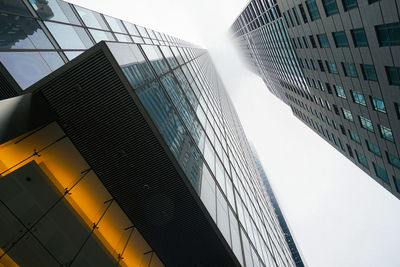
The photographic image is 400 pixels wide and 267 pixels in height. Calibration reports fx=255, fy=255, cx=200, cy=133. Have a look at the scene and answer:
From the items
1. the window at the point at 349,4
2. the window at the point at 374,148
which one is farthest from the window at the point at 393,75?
the window at the point at 374,148

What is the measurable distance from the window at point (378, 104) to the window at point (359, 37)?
5315 mm

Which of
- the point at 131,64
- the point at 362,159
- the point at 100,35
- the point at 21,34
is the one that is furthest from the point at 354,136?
the point at 21,34

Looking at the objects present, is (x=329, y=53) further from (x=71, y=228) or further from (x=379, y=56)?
(x=71, y=228)

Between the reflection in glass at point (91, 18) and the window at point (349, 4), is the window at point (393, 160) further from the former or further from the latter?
the reflection in glass at point (91, 18)

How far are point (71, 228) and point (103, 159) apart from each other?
2.33 m

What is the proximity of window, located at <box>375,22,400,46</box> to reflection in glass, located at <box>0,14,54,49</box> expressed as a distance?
20.3m

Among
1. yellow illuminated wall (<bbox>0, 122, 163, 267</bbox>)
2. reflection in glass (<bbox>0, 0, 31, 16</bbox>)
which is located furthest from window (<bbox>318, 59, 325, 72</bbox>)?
reflection in glass (<bbox>0, 0, 31, 16</bbox>)

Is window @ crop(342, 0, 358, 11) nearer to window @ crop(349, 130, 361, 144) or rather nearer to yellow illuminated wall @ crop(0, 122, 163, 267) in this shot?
window @ crop(349, 130, 361, 144)

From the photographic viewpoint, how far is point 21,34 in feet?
32.2

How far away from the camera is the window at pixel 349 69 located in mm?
24172

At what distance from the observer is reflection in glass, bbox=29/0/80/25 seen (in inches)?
462

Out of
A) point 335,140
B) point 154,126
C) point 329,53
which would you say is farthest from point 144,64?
point 335,140

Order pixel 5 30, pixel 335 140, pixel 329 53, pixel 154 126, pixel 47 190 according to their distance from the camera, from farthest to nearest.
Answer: pixel 335 140 < pixel 329 53 < pixel 5 30 < pixel 154 126 < pixel 47 190

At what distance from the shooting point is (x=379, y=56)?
19.4 meters
